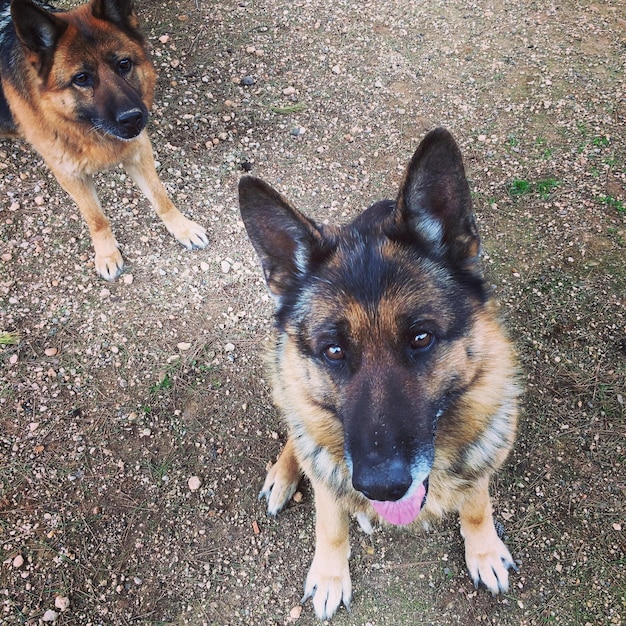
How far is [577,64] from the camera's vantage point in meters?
5.62

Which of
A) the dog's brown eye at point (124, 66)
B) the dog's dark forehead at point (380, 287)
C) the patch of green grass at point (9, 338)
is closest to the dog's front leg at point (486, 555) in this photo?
the dog's dark forehead at point (380, 287)

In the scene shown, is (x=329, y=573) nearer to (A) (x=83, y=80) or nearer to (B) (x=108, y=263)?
(B) (x=108, y=263)

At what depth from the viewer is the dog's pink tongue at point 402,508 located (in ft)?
8.21

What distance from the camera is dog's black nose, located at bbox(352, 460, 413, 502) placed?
2.04 meters

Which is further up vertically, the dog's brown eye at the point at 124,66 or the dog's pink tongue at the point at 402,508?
the dog's brown eye at the point at 124,66

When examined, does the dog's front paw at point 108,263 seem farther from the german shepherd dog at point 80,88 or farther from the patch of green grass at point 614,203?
the patch of green grass at point 614,203

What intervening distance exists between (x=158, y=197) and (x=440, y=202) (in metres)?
3.01

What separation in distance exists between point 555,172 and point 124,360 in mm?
4219

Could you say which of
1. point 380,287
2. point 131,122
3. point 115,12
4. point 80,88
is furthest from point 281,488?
point 115,12

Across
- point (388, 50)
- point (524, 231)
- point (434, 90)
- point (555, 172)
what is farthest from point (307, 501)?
point (388, 50)

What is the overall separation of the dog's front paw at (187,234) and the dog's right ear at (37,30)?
151 cm

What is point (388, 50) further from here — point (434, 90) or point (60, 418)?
point (60, 418)

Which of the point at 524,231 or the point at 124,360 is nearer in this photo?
the point at 124,360

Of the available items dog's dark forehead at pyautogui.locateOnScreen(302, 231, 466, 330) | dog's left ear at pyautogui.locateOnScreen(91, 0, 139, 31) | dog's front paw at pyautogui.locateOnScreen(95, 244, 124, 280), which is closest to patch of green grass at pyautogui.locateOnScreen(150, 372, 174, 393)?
dog's front paw at pyautogui.locateOnScreen(95, 244, 124, 280)
